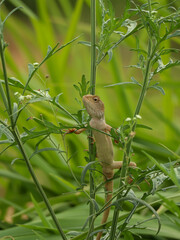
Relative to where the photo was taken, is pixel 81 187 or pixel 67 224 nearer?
pixel 81 187

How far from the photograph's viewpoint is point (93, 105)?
0.65m

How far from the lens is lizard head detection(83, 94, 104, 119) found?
0.61m

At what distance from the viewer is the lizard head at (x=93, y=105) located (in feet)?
2.01

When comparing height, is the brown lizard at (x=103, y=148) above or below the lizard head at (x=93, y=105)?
below

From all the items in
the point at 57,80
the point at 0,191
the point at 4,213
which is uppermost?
the point at 57,80

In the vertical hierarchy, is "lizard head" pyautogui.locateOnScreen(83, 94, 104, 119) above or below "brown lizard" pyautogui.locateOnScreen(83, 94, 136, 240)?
above

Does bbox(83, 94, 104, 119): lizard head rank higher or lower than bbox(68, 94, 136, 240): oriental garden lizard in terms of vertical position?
higher

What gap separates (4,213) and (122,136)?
32.7 inches

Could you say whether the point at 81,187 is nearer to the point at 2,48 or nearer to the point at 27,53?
the point at 2,48

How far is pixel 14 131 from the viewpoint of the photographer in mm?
456

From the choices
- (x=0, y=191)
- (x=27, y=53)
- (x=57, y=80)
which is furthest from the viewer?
(x=0, y=191)

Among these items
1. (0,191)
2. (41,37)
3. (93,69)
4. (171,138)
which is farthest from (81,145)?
(0,191)

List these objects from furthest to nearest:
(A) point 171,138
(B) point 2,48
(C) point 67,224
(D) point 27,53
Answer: (D) point 27,53
(A) point 171,138
(C) point 67,224
(B) point 2,48

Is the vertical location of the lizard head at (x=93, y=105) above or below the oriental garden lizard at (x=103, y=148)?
above
